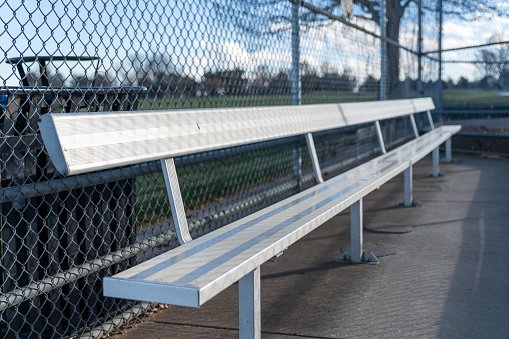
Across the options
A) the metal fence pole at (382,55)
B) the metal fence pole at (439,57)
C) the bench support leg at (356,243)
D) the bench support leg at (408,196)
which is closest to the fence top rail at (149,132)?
the bench support leg at (356,243)

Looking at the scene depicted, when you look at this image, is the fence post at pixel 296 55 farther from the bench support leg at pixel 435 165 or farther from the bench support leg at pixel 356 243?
the bench support leg at pixel 435 165

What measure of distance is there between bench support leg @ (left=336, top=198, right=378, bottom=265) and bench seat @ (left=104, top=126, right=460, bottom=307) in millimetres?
195

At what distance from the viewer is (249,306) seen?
2.34 meters

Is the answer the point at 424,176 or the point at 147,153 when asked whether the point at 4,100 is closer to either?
the point at 147,153

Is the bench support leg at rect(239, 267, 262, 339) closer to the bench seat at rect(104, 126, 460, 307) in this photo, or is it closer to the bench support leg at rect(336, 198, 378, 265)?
the bench seat at rect(104, 126, 460, 307)

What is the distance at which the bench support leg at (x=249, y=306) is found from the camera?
91.9 inches

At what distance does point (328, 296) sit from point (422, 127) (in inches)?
419

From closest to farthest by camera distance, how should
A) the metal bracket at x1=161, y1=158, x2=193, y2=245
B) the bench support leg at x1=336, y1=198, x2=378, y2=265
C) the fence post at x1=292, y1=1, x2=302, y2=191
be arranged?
the metal bracket at x1=161, y1=158, x2=193, y2=245 < the bench support leg at x1=336, y1=198, x2=378, y2=265 < the fence post at x1=292, y1=1, x2=302, y2=191

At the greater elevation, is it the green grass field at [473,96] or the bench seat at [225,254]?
the green grass field at [473,96]

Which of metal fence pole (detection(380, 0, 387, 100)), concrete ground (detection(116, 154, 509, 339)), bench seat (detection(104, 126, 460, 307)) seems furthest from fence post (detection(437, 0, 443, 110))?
bench seat (detection(104, 126, 460, 307))

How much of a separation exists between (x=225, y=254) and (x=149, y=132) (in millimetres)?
664

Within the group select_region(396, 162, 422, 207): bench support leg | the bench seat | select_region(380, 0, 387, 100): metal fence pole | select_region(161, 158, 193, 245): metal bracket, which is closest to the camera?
the bench seat

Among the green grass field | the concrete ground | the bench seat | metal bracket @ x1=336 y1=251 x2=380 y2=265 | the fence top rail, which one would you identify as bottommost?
the concrete ground

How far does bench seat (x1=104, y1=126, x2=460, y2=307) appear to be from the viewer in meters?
1.91
